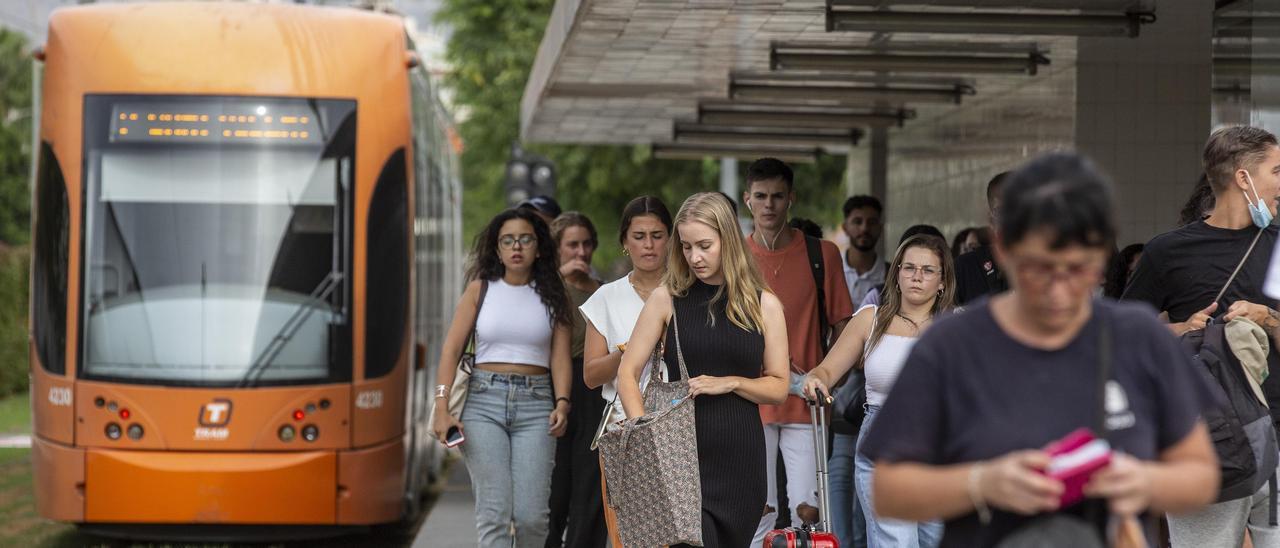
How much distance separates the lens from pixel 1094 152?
11805 mm

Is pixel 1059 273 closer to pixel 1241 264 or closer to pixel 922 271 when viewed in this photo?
pixel 1241 264

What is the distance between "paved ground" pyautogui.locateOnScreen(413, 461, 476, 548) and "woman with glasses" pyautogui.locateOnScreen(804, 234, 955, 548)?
4.15 meters

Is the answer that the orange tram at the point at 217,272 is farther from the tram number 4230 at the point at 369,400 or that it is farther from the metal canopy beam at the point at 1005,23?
the metal canopy beam at the point at 1005,23

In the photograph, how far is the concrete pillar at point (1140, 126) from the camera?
11.3 m

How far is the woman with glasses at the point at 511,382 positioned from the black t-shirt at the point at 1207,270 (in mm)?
2926

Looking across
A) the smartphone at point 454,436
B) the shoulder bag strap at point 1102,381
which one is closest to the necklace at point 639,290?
the smartphone at point 454,436

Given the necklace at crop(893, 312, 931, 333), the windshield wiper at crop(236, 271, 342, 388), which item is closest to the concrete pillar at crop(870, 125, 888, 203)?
the windshield wiper at crop(236, 271, 342, 388)

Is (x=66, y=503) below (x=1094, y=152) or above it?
below

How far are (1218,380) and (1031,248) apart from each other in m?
2.78

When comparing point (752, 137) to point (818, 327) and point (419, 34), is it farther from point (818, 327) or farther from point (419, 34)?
point (419, 34)

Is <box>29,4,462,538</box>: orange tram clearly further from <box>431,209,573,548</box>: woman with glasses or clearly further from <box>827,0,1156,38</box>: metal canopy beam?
<box>827,0,1156,38</box>: metal canopy beam

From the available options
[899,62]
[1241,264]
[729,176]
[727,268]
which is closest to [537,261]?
[727,268]

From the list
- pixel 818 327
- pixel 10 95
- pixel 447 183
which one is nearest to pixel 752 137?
pixel 447 183

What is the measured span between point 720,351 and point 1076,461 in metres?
3.18
